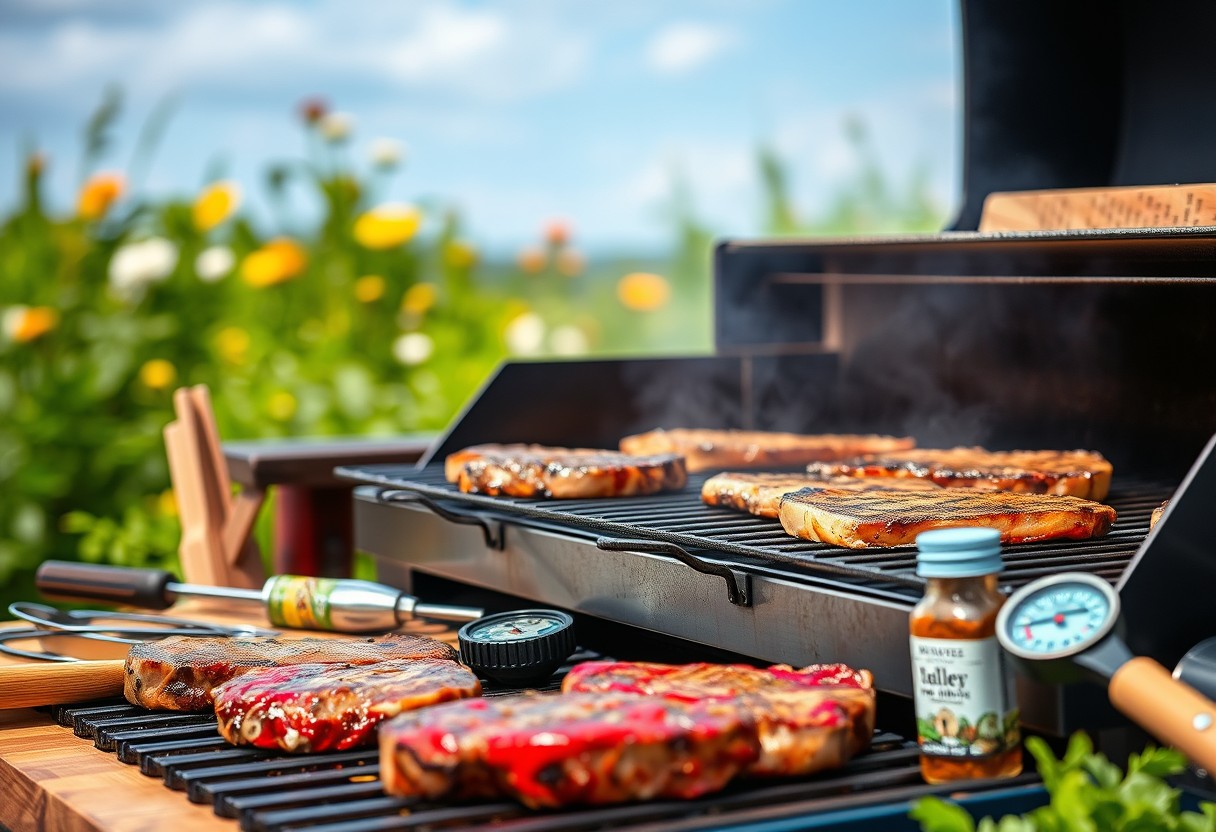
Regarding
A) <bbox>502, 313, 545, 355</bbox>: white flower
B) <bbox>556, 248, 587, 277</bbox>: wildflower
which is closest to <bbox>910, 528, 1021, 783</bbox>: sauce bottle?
<bbox>502, 313, 545, 355</bbox>: white flower

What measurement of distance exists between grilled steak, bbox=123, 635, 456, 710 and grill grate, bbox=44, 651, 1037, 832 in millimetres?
163

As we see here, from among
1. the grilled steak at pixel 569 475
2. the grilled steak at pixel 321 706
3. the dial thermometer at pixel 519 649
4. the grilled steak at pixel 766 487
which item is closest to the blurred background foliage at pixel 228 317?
the grilled steak at pixel 569 475

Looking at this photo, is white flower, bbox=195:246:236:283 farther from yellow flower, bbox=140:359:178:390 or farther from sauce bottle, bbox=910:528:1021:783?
sauce bottle, bbox=910:528:1021:783

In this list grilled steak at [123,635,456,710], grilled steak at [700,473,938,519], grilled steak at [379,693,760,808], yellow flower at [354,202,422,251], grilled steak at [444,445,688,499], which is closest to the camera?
grilled steak at [379,693,760,808]

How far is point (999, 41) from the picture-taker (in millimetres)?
3637

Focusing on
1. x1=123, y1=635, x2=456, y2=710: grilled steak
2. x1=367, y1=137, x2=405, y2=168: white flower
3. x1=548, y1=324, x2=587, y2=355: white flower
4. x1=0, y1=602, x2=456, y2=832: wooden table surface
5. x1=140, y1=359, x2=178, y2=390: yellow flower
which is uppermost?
x1=367, y1=137, x2=405, y2=168: white flower

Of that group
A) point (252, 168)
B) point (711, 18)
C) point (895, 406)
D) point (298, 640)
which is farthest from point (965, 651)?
point (711, 18)

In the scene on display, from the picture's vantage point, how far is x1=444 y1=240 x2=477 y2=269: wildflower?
6090 millimetres

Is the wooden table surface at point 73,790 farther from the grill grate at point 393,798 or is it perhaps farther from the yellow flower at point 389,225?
the yellow flower at point 389,225

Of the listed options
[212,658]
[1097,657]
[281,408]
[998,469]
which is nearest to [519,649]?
[212,658]

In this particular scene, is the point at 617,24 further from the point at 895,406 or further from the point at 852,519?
the point at 852,519

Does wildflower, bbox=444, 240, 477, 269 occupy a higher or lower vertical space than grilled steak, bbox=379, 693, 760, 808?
higher

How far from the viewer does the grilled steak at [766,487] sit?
2660 millimetres

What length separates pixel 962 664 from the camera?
1.75 meters
